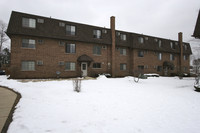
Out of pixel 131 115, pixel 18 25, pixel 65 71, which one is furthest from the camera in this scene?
pixel 65 71

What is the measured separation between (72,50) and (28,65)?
6479 millimetres

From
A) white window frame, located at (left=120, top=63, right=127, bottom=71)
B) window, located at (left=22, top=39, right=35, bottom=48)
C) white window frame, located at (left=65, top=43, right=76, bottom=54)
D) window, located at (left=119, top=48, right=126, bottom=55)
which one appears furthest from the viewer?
window, located at (left=119, top=48, right=126, bottom=55)

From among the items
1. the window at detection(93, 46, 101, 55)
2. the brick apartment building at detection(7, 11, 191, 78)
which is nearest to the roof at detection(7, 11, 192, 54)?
the brick apartment building at detection(7, 11, 191, 78)

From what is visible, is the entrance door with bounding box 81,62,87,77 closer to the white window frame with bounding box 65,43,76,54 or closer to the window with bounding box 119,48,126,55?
the white window frame with bounding box 65,43,76,54

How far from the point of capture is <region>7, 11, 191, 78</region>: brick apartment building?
14328mm

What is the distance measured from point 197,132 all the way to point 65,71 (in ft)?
52.0

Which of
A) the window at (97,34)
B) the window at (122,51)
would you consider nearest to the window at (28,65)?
the window at (97,34)

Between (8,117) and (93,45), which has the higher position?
(93,45)

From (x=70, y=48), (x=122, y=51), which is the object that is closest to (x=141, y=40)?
(x=122, y=51)

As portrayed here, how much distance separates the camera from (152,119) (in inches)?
144

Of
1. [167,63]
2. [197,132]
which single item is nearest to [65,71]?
[197,132]

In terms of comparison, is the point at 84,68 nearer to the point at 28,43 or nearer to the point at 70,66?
the point at 70,66

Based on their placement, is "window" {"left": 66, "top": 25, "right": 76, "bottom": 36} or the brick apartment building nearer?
the brick apartment building

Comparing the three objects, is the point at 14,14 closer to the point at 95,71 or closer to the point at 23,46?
the point at 23,46
